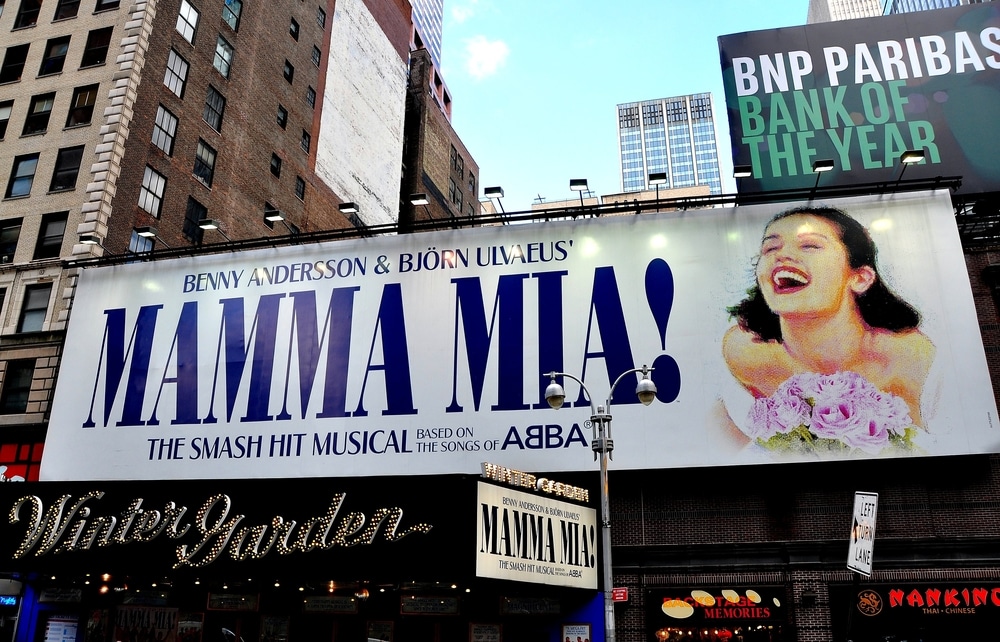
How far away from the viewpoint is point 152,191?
1501 inches

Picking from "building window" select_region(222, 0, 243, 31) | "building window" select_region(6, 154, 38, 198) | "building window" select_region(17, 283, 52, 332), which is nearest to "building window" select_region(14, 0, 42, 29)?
"building window" select_region(6, 154, 38, 198)

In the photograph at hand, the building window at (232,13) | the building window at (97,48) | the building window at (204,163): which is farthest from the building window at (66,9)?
the building window at (204,163)

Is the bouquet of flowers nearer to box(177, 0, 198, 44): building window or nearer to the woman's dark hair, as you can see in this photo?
the woman's dark hair

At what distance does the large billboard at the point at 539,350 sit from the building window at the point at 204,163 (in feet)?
33.6

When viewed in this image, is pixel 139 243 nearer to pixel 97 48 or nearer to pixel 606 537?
pixel 97 48

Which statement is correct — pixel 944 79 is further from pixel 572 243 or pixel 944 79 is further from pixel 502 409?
pixel 502 409

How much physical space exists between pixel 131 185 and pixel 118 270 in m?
5.06

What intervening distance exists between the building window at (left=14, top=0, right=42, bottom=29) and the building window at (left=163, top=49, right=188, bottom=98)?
7.59m

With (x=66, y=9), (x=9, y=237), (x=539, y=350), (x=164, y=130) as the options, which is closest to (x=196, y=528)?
(x=539, y=350)

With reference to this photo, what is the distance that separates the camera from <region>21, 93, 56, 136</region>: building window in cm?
3806

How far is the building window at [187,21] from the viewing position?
41.5m

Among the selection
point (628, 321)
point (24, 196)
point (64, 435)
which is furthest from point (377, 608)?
point (24, 196)

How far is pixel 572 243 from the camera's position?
29812 millimetres

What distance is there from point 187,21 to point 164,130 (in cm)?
722
